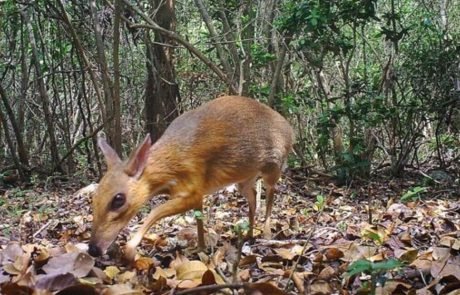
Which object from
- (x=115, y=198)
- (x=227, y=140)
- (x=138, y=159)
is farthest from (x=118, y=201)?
(x=227, y=140)

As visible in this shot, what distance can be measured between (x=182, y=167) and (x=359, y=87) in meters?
4.99

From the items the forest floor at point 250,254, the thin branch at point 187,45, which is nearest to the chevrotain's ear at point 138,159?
the forest floor at point 250,254

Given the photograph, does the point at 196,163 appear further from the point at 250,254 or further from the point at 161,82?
the point at 161,82

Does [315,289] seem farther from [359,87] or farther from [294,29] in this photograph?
[359,87]

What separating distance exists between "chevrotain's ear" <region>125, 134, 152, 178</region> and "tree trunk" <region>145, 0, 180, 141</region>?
16.6 ft

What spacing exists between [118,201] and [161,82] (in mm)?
5551

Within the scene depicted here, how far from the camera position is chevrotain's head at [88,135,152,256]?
3746mm

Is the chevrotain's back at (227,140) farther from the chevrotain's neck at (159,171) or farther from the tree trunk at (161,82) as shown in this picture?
the tree trunk at (161,82)

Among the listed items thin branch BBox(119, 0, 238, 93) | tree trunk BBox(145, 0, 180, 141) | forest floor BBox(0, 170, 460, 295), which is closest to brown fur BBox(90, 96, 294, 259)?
forest floor BBox(0, 170, 460, 295)

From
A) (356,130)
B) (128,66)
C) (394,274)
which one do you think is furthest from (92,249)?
(128,66)

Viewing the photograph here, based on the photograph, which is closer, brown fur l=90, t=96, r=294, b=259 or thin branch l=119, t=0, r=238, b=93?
brown fur l=90, t=96, r=294, b=259

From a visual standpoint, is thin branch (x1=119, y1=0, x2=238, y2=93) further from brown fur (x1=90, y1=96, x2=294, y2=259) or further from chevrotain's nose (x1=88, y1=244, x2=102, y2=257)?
chevrotain's nose (x1=88, y1=244, x2=102, y2=257)

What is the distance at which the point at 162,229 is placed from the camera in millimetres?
5297

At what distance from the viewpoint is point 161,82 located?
9.29 m
